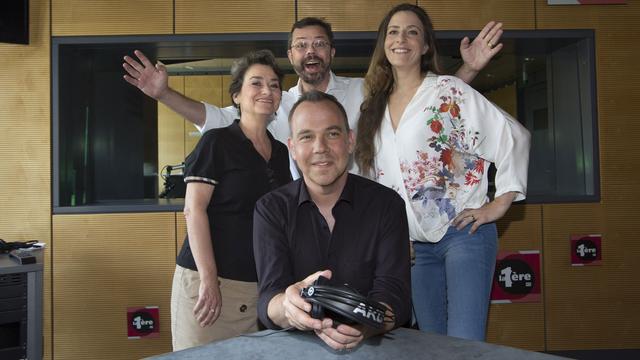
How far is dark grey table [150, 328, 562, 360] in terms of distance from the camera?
994 millimetres

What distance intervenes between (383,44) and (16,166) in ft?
8.44

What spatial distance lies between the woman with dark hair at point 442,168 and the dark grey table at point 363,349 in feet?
1.83

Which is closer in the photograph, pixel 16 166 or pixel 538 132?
pixel 16 166

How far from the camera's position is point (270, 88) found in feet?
5.90

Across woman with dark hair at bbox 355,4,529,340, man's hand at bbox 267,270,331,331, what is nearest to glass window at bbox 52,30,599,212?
woman with dark hair at bbox 355,4,529,340

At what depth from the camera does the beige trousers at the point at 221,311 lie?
67.5 inches

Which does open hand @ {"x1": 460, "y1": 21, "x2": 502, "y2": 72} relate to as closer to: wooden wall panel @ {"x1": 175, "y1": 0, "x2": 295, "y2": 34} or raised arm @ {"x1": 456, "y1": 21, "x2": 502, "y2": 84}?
raised arm @ {"x1": 456, "y1": 21, "x2": 502, "y2": 84}

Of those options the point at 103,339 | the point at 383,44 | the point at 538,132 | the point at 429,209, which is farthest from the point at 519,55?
the point at 103,339

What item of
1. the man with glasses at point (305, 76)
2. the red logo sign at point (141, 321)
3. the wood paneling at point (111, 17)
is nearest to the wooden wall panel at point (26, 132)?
the wood paneling at point (111, 17)

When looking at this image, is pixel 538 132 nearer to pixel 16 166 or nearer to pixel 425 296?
pixel 425 296

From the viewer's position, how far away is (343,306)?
3.10ft

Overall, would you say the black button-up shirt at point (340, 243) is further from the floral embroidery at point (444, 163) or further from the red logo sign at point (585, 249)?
the red logo sign at point (585, 249)

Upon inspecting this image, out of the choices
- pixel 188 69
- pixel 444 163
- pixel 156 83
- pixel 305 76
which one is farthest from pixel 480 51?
pixel 188 69

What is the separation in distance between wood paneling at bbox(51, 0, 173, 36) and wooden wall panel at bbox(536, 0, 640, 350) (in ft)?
7.78
